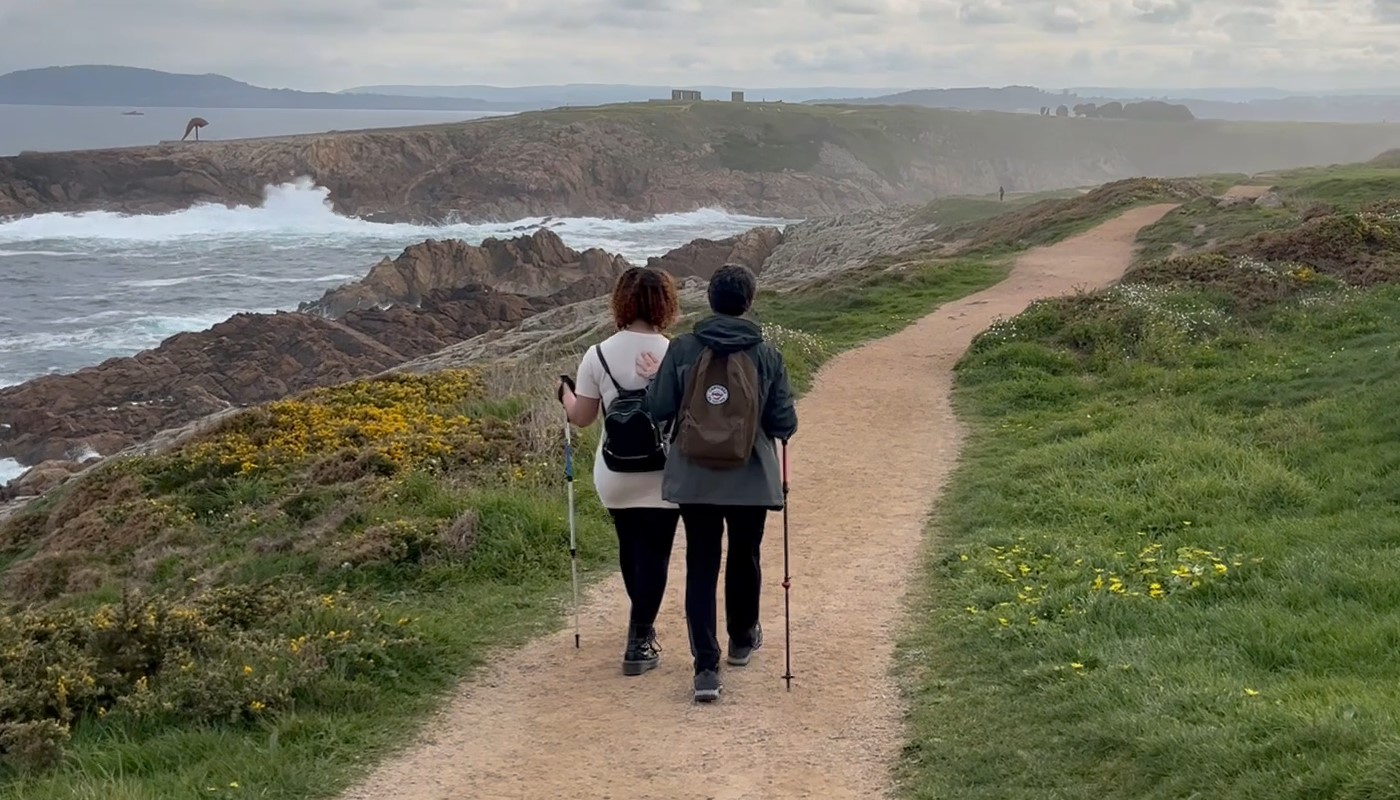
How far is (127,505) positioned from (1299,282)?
1413 cm

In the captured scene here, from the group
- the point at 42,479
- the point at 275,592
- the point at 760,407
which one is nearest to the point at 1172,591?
the point at 760,407

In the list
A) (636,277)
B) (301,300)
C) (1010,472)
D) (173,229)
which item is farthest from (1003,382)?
(173,229)

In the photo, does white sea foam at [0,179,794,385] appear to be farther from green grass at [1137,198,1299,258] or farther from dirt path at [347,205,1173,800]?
dirt path at [347,205,1173,800]

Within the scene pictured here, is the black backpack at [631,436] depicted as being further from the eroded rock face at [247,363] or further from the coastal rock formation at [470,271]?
the coastal rock formation at [470,271]

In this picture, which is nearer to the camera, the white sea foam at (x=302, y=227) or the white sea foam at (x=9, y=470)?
the white sea foam at (x=9, y=470)

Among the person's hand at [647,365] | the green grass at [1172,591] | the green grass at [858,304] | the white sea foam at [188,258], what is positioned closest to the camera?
the green grass at [1172,591]

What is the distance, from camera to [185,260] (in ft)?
189

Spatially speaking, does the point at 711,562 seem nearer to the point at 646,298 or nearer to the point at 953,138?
the point at 646,298

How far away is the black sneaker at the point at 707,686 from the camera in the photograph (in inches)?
233

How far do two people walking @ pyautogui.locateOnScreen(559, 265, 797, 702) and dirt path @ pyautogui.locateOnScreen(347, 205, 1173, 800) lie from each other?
32 centimetres

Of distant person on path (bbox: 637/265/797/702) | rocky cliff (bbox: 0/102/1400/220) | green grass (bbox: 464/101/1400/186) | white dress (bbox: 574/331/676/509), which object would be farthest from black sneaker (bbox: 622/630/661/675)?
green grass (bbox: 464/101/1400/186)

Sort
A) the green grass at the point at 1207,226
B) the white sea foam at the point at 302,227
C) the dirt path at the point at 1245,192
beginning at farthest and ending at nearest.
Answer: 1. the white sea foam at the point at 302,227
2. the dirt path at the point at 1245,192
3. the green grass at the point at 1207,226

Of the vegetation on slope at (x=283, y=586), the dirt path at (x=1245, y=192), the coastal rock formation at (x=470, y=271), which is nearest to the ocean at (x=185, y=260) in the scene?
the coastal rock formation at (x=470, y=271)

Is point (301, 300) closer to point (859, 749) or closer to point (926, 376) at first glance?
point (926, 376)
